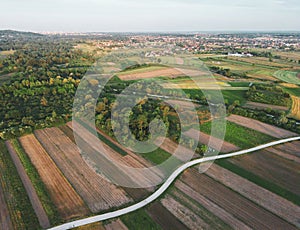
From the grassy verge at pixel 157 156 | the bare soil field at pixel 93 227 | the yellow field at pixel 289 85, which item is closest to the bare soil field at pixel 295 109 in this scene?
the yellow field at pixel 289 85

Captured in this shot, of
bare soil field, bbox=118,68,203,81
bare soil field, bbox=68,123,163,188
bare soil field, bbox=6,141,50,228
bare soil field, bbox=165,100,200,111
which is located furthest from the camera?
bare soil field, bbox=118,68,203,81

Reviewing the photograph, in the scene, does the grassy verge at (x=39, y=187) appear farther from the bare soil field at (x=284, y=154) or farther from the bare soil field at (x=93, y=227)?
the bare soil field at (x=284, y=154)

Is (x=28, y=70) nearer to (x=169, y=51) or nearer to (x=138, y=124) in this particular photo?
(x=138, y=124)

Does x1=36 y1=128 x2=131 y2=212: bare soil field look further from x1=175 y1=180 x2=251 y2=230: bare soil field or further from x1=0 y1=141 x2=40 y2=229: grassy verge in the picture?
x1=175 y1=180 x2=251 y2=230: bare soil field

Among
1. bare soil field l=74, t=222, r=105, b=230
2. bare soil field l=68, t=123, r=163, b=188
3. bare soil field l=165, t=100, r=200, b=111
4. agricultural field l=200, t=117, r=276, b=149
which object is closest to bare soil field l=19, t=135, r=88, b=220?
bare soil field l=74, t=222, r=105, b=230

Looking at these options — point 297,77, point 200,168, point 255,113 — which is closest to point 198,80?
point 255,113

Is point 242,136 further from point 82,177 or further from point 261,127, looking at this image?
point 82,177
